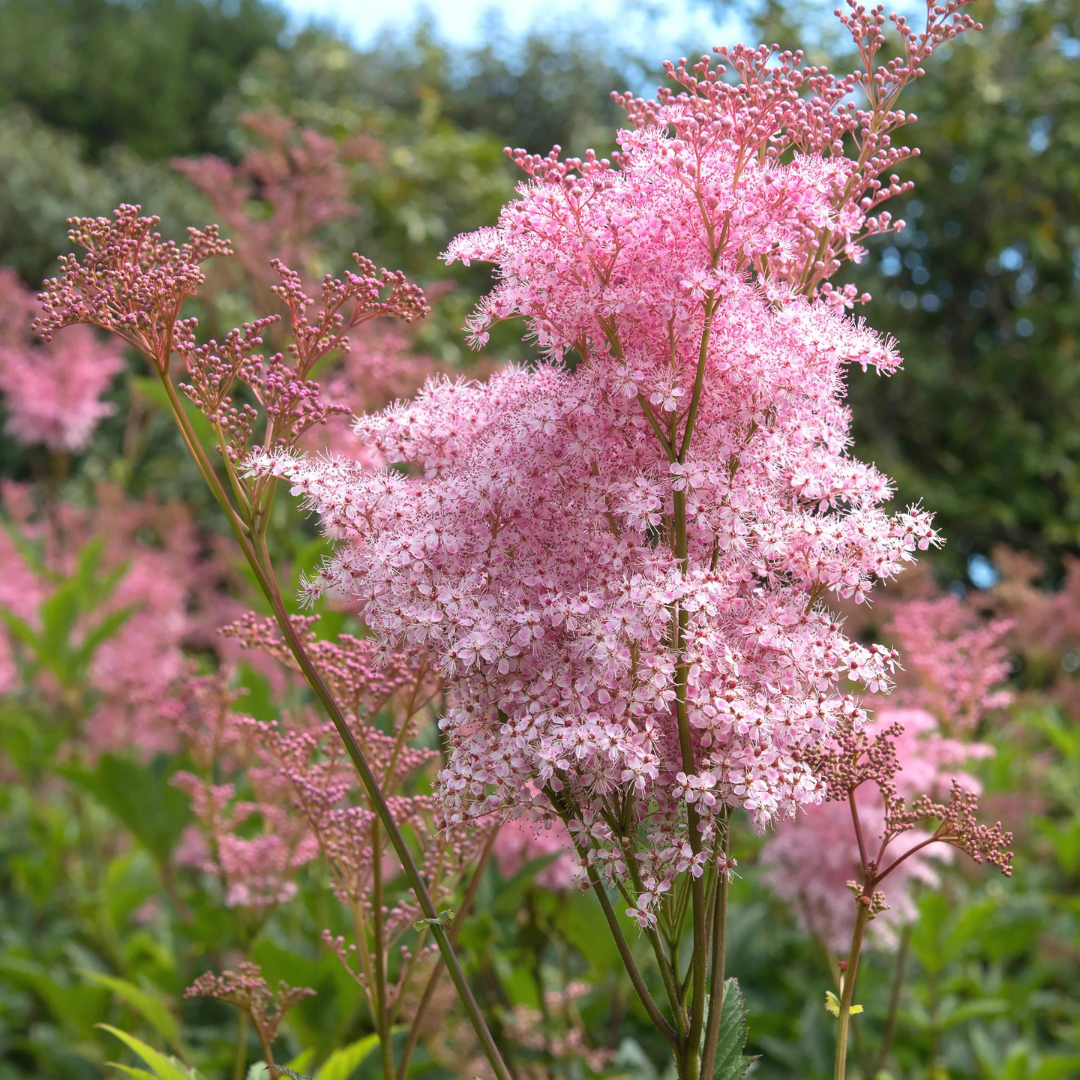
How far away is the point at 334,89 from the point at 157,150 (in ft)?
14.1

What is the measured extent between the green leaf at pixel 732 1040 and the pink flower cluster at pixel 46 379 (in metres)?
3.86

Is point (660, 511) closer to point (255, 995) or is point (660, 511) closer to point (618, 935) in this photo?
point (618, 935)

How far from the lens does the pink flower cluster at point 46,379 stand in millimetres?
4234

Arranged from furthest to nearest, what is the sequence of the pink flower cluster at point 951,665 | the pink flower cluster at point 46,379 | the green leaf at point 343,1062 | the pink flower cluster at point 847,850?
1. the pink flower cluster at point 46,379
2. the pink flower cluster at point 847,850
3. the pink flower cluster at point 951,665
4. the green leaf at point 343,1062

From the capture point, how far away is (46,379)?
4355mm

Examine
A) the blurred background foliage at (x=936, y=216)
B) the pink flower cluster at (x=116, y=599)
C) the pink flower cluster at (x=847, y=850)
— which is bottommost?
the pink flower cluster at (x=847, y=850)

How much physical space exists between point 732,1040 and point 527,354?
7.75 meters

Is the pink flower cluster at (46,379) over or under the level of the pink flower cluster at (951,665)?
over

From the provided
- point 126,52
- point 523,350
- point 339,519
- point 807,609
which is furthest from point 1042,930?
point 126,52

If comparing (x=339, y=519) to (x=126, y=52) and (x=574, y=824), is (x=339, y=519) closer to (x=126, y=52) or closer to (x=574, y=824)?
(x=574, y=824)

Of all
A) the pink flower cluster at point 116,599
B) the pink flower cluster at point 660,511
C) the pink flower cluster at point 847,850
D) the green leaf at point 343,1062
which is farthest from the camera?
the pink flower cluster at point 116,599

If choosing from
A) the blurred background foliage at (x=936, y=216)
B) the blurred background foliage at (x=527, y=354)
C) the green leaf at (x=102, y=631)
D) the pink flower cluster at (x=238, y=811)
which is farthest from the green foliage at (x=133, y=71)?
the pink flower cluster at (x=238, y=811)

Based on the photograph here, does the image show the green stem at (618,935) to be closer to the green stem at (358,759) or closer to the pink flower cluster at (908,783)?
the green stem at (358,759)

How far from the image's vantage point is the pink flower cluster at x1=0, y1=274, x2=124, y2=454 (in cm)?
423
